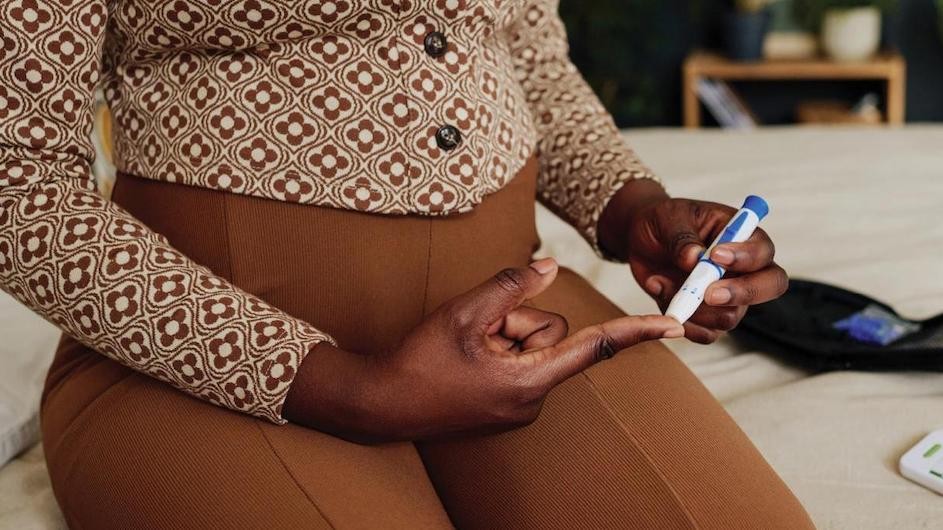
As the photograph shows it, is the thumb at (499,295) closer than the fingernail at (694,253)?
Yes

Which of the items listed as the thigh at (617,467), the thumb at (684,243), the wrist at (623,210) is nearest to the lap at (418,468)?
the thigh at (617,467)

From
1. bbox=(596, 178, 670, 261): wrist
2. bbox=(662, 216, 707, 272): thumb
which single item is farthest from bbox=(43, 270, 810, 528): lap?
bbox=(596, 178, 670, 261): wrist

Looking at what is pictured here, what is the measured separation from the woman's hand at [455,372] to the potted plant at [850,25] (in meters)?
2.53

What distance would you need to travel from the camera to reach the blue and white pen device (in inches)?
31.9

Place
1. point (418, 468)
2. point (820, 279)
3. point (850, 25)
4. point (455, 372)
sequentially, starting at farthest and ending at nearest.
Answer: point (850, 25)
point (820, 279)
point (418, 468)
point (455, 372)

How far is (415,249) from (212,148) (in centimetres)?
19

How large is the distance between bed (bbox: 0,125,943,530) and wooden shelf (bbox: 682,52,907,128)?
3.46 ft

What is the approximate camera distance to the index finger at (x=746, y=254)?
84cm

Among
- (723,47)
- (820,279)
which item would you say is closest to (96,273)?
(820,279)

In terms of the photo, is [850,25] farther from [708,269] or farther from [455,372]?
[455,372]

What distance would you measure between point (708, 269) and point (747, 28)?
8.04 ft

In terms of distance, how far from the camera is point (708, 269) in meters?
0.83

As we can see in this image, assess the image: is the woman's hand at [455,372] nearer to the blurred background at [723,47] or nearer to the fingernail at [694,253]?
the fingernail at [694,253]

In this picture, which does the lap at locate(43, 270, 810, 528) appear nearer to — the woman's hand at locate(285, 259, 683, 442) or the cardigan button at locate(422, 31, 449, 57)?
the woman's hand at locate(285, 259, 683, 442)
